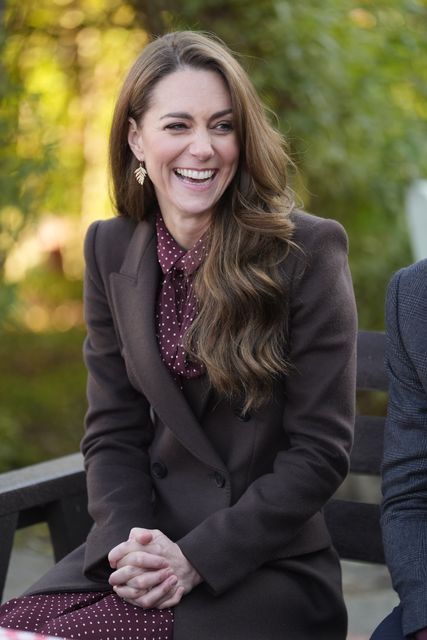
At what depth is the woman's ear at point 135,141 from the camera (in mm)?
2719

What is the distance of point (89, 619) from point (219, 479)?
404mm

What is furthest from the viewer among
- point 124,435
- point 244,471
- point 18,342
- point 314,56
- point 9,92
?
point 18,342

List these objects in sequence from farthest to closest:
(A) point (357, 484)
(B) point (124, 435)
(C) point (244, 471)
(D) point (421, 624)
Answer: (A) point (357, 484), (B) point (124, 435), (C) point (244, 471), (D) point (421, 624)

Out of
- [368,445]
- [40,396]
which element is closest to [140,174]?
[368,445]

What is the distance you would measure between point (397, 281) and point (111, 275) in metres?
0.76

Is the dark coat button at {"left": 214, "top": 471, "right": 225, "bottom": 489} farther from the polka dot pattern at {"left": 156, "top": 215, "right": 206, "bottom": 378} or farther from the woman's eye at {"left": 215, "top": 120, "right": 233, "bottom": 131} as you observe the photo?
the woman's eye at {"left": 215, "top": 120, "right": 233, "bottom": 131}

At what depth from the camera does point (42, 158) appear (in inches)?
173

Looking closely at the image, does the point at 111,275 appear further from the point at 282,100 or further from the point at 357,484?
the point at 357,484

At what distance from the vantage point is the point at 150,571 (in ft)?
7.80

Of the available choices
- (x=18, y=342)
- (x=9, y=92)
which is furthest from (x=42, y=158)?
(x=18, y=342)

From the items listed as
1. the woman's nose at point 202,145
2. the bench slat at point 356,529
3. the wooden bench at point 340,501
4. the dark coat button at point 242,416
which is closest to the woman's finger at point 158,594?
the dark coat button at point 242,416

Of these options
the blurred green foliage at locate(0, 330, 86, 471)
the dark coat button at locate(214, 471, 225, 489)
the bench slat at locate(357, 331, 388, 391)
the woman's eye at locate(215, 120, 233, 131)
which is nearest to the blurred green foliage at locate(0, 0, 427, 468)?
the blurred green foliage at locate(0, 330, 86, 471)

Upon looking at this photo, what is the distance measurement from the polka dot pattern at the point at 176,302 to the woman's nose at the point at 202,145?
191mm

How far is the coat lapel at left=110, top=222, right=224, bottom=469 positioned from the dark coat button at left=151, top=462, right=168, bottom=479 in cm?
14
